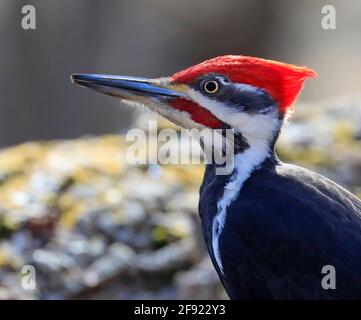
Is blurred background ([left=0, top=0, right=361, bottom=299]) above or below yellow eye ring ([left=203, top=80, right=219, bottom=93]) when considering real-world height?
below

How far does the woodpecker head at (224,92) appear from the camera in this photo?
3785mm

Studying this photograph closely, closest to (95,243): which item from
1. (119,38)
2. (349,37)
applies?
(119,38)

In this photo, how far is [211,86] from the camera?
3.81m

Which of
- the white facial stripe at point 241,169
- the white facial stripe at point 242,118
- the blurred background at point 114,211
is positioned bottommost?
the blurred background at point 114,211

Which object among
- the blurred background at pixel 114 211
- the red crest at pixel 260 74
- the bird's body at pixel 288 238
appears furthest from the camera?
the blurred background at pixel 114 211

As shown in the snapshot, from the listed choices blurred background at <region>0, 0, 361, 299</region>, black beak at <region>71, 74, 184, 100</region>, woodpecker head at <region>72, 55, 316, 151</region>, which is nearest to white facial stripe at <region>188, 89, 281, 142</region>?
woodpecker head at <region>72, 55, 316, 151</region>

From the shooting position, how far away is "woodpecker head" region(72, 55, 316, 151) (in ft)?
12.4

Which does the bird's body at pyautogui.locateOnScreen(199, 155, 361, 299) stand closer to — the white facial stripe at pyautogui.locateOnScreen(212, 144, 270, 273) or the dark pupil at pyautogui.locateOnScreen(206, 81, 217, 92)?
the white facial stripe at pyautogui.locateOnScreen(212, 144, 270, 273)

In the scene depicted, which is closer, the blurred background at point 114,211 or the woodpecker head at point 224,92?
the woodpecker head at point 224,92

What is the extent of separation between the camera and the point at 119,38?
37.2 ft

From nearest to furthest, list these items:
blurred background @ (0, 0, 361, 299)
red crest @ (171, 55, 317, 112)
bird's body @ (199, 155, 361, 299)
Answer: bird's body @ (199, 155, 361, 299) < red crest @ (171, 55, 317, 112) < blurred background @ (0, 0, 361, 299)

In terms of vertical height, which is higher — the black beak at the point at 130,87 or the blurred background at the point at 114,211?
the black beak at the point at 130,87

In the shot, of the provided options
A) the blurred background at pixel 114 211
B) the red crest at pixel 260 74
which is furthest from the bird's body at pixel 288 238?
the blurred background at pixel 114 211

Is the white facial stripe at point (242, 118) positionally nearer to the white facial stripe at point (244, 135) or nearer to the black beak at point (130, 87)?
the white facial stripe at point (244, 135)
